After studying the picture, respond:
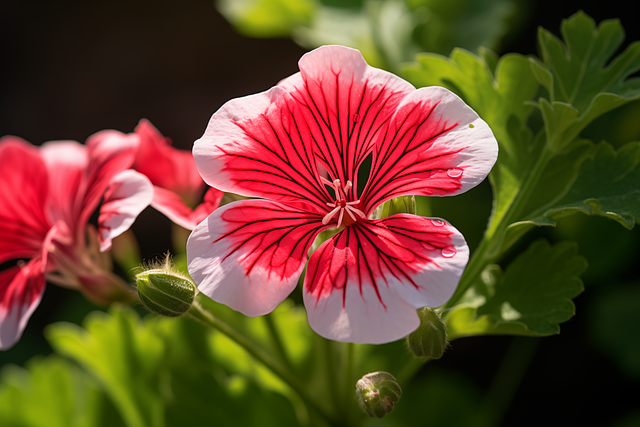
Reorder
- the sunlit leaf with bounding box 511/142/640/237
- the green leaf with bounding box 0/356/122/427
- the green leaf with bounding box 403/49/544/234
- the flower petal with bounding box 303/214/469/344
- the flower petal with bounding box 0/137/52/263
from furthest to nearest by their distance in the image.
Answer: the green leaf with bounding box 0/356/122/427, the flower petal with bounding box 0/137/52/263, the green leaf with bounding box 403/49/544/234, the sunlit leaf with bounding box 511/142/640/237, the flower petal with bounding box 303/214/469/344

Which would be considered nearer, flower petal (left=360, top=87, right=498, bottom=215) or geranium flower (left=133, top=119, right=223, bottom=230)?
flower petal (left=360, top=87, right=498, bottom=215)

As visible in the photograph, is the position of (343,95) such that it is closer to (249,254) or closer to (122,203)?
(249,254)

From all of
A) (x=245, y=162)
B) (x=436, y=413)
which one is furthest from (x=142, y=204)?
(x=436, y=413)

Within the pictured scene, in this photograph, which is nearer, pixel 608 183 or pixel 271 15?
pixel 608 183

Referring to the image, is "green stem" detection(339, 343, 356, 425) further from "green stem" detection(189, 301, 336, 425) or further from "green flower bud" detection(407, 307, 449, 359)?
"green flower bud" detection(407, 307, 449, 359)

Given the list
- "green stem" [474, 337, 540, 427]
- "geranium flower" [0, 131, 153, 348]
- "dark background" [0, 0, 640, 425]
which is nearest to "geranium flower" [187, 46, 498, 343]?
"geranium flower" [0, 131, 153, 348]

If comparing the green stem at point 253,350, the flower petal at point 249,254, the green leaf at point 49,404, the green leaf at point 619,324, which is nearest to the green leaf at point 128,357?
the green leaf at point 49,404

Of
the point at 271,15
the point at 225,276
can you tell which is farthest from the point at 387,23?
the point at 225,276
